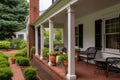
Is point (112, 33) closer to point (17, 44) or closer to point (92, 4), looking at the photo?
point (92, 4)

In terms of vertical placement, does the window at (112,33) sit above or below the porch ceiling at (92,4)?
below

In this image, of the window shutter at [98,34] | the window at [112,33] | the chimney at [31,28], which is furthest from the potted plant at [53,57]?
the chimney at [31,28]

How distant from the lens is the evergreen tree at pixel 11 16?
101ft

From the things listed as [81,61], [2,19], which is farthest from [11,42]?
[81,61]

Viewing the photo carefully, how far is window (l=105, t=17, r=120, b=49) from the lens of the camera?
8.61 meters

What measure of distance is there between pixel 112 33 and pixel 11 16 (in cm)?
2486

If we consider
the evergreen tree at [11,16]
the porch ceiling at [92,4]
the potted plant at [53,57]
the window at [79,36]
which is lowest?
the potted plant at [53,57]

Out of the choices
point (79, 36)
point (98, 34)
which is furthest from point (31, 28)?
point (98, 34)

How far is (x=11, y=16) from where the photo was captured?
32.1 meters

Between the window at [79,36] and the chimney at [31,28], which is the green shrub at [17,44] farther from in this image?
the window at [79,36]

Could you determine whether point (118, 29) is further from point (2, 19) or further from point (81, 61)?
point (2, 19)

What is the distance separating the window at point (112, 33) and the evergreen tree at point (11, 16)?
2289 cm

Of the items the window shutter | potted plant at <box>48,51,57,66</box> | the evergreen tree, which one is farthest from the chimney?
the evergreen tree

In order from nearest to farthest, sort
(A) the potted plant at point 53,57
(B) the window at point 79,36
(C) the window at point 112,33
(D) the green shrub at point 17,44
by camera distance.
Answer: (C) the window at point 112,33
(A) the potted plant at point 53,57
(B) the window at point 79,36
(D) the green shrub at point 17,44
